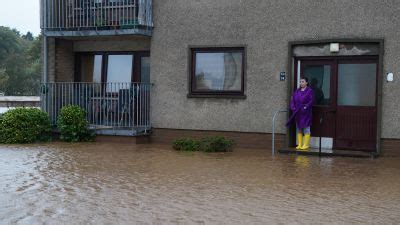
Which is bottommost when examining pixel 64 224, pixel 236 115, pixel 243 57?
pixel 64 224

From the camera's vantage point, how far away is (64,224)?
6.64 m

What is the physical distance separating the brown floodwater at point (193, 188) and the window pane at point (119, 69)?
4386 millimetres

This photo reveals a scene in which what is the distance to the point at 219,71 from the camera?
15.3 m

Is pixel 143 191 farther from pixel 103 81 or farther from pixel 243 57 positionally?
pixel 103 81

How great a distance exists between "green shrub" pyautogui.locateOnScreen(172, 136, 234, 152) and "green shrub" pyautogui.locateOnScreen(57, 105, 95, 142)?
3.10 meters

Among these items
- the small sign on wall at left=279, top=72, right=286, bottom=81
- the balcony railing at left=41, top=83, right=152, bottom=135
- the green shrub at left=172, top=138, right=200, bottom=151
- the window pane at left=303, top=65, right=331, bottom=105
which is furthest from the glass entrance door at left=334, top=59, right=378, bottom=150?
the balcony railing at left=41, top=83, right=152, bottom=135

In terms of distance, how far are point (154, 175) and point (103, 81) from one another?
26.8 feet

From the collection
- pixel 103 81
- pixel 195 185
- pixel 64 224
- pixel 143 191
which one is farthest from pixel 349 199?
pixel 103 81

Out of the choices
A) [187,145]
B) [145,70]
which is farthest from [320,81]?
[145,70]

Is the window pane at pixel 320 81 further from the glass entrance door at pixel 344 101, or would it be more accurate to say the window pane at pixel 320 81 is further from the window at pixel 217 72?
the window at pixel 217 72

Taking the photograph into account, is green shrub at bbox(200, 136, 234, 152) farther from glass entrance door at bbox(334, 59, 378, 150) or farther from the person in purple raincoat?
glass entrance door at bbox(334, 59, 378, 150)

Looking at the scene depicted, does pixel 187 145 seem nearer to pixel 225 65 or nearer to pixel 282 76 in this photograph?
pixel 225 65

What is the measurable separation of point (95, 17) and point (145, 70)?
6.98 ft

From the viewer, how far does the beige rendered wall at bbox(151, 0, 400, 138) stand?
13250 mm
